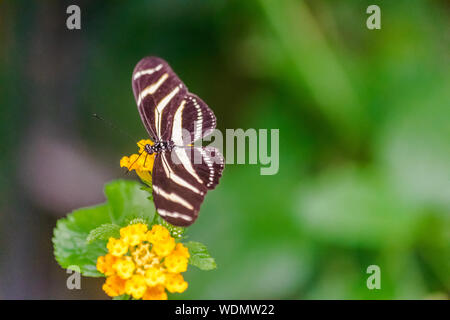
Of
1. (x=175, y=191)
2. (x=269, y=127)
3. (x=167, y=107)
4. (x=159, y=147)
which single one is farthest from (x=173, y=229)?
(x=269, y=127)

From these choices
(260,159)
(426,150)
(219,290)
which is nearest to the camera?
(219,290)

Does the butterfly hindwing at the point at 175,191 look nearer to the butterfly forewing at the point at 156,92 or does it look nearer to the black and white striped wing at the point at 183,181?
the black and white striped wing at the point at 183,181

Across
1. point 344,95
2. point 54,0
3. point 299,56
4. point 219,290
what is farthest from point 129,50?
point 219,290

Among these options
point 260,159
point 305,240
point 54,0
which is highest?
point 54,0

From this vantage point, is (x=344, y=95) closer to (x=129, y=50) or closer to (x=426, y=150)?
(x=426, y=150)

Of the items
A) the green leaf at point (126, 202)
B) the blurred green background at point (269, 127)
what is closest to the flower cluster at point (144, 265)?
the green leaf at point (126, 202)
